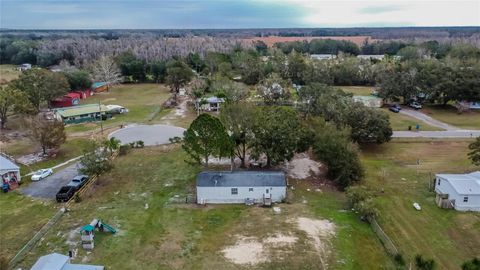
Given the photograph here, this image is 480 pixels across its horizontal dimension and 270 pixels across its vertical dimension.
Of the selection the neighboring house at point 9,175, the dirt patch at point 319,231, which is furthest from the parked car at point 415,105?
the neighboring house at point 9,175

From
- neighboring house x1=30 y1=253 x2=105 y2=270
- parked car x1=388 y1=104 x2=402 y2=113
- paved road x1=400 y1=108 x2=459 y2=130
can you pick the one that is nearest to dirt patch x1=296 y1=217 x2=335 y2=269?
neighboring house x1=30 y1=253 x2=105 y2=270

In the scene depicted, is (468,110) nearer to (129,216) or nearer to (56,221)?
(129,216)

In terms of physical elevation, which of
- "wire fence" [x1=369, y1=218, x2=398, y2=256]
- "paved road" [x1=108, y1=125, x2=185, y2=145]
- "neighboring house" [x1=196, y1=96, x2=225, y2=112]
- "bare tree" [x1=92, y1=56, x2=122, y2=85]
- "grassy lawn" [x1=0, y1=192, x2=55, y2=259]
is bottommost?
"wire fence" [x1=369, y1=218, x2=398, y2=256]

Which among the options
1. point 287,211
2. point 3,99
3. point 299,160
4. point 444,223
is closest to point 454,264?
point 444,223

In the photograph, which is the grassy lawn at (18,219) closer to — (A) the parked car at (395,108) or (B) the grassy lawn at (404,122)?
(B) the grassy lawn at (404,122)

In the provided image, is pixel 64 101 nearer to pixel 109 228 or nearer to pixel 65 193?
pixel 65 193

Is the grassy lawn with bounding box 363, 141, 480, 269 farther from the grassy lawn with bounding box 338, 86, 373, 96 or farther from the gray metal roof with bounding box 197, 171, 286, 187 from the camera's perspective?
the grassy lawn with bounding box 338, 86, 373, 96

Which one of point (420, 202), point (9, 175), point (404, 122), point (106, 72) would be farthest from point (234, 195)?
point (106, 72)
